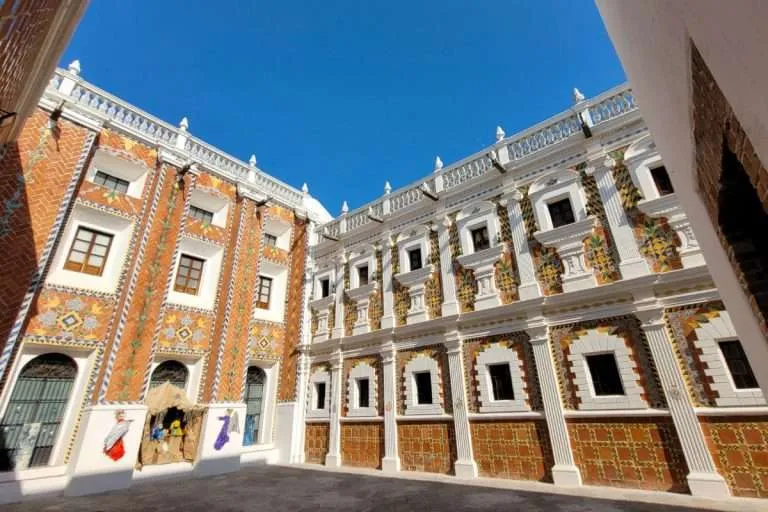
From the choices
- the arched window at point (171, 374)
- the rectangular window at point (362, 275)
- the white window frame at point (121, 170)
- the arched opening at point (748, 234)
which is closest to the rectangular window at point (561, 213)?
the rectangular window at point (362, 275)

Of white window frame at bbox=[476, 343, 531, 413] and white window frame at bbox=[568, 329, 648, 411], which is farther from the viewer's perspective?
white window frame at bbox=[476, 343, 531, 413]

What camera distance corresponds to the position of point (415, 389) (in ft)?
37.8

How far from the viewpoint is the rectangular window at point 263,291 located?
15.0 meters

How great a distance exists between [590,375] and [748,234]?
284 inches

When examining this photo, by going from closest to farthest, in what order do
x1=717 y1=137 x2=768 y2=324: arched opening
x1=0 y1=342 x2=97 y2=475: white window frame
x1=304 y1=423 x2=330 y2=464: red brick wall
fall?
x1=717 y1=137 x2=768 y2=324: arched opening, x1=0 y1=342 x2=97 y2=475: white window frame, x1=304 y1=423 x2=330 y2=464: red brick wall

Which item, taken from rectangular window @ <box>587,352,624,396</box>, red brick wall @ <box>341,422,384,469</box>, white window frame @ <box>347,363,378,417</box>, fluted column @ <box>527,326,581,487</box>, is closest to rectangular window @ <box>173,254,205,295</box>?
white window frame @ <box>347,363,378,417</box>

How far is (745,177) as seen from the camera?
7.18 feet

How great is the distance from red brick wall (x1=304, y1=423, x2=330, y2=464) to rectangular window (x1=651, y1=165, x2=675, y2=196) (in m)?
12.8

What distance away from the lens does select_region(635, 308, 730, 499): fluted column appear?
266 inches

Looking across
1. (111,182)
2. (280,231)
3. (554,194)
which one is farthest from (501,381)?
(111,182)

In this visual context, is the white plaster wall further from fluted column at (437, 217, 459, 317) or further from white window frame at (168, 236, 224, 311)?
white window frame at (168, 236, 224, 311)

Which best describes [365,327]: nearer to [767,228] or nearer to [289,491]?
[289,491]

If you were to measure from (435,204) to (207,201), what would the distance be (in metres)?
8.88

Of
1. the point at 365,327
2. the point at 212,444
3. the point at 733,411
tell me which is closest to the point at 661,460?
the point at 733,411
